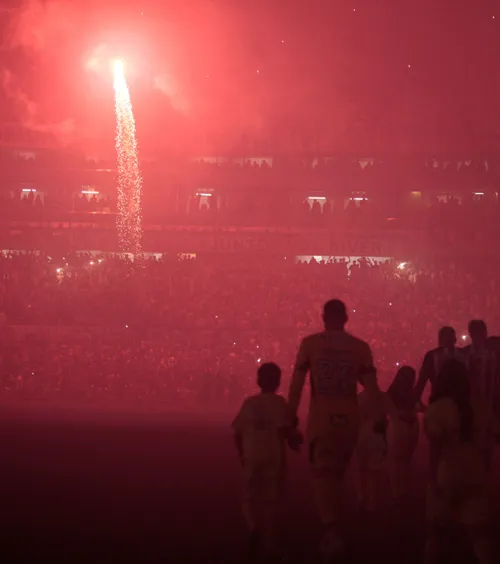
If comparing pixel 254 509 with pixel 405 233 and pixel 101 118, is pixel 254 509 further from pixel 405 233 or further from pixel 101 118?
pixel 101 118

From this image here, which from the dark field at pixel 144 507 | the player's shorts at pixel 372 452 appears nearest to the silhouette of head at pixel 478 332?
the player's shorts at pixel 372 452

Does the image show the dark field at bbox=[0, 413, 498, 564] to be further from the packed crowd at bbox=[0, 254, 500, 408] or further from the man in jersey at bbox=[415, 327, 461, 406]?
the packed crowd at bbox=[0, 254, 500, 408]

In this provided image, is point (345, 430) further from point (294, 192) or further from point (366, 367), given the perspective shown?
point (294, 192)

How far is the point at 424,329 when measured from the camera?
84.4 feet

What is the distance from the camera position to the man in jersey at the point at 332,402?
20.5 ft

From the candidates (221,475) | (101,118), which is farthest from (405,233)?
(221,475)

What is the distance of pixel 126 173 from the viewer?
36.5 meters

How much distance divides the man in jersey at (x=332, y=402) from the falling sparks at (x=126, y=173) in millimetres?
27373

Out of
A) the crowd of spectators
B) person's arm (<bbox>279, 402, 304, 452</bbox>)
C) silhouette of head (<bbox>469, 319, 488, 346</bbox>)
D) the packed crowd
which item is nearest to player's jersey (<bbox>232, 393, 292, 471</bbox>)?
person's arm (<bbox>279, 402, 304, 452</bbox>)

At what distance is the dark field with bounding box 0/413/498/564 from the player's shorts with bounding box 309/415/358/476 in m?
0.65

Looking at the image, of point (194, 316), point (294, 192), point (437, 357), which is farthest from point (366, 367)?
point (294, 192)

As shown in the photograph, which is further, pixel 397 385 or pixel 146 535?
pixel 397 385

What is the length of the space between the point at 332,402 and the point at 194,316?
69.0 ft

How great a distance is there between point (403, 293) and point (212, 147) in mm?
12689
